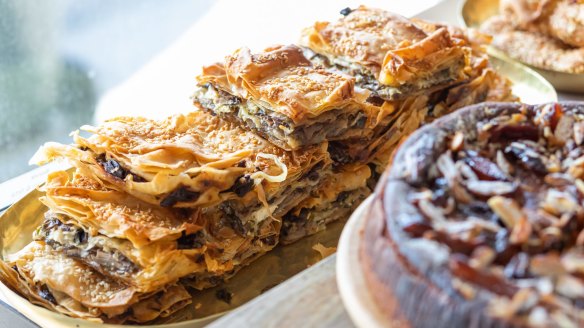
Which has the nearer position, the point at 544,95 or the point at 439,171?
the point at 439,171

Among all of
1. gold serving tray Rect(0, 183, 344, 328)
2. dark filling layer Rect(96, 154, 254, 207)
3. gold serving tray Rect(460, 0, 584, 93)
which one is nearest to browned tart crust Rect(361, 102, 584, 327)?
dark filling layer Rect(96, 154, 254, 207)

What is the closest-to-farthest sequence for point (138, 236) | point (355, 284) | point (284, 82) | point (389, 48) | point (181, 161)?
point (355, 284) < point (138, 236) < point (181, 161) < point (284, 82) < point (389, 48)

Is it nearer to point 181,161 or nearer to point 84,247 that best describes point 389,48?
point 181,161

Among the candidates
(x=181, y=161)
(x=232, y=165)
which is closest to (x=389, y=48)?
(x=232, y=165)

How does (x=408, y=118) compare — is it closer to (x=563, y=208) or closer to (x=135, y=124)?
(x=135, y=124)

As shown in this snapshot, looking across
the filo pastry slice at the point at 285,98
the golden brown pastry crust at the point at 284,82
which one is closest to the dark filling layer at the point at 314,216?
the filo pastry slice at the point at 285,98

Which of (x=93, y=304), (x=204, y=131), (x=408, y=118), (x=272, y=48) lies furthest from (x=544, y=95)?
(x=93, y=304)
